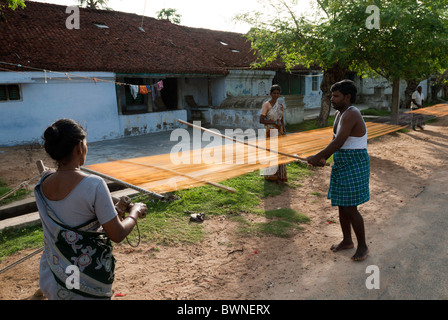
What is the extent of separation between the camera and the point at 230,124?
13188 mm

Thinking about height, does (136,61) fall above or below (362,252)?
above

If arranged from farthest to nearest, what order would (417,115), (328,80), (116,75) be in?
(417,115), (116,75), (328,80)

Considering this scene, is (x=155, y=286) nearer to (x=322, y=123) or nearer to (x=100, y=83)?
(x=100, y=83)

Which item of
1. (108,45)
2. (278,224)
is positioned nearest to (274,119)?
(278,224)

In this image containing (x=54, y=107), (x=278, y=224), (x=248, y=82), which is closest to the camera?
(x=278, y=224)

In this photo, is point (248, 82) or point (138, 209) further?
point (248, 82)

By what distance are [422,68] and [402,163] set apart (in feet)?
8.21

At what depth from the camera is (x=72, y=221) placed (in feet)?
5.32

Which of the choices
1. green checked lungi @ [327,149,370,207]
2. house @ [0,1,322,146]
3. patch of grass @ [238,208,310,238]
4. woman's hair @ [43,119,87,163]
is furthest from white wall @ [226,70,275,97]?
woman's hair @ [43,119,87,163]

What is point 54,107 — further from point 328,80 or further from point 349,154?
point 349,154

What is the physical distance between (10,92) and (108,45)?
3.62 m

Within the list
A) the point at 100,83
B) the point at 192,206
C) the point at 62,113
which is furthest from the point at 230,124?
the point at 192,206

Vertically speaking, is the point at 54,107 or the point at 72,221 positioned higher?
the point at 54,107

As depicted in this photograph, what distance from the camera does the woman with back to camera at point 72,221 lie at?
62.5 inches
